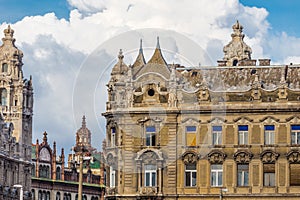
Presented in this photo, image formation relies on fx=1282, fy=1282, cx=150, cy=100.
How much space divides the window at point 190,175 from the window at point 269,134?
27.3 feet

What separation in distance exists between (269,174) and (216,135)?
712 cm

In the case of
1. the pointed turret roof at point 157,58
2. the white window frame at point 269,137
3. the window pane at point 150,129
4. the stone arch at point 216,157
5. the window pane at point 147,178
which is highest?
the pointed turret roof at point 157,58

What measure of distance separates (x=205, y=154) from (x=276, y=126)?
808cm

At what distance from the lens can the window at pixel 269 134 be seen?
13525 cm

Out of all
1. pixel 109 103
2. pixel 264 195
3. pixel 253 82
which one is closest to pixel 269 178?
pixel 264 195

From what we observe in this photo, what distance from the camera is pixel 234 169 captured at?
135250 millimetres

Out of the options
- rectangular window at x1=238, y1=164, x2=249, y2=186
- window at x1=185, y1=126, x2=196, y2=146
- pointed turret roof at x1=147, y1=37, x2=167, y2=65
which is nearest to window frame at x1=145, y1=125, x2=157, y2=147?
window at x1=185, y1=126, x2=196, y2=146

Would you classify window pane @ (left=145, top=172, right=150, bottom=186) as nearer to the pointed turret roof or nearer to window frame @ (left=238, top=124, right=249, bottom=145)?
window frame @ (left=238, top=124, right=249, bottom=145)

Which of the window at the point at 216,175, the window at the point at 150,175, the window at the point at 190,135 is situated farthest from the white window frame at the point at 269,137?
the window at the point at 150,175

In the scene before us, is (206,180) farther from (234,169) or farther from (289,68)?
(289,68)

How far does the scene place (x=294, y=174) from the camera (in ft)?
440

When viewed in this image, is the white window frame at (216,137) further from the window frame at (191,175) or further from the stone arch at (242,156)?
the window frame at (191,175)

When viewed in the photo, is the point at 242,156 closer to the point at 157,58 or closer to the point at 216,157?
the point at 216,157

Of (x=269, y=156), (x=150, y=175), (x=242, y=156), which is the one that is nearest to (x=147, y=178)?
(x=150, y=175)
